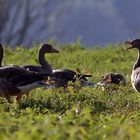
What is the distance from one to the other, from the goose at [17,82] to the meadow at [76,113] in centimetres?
15

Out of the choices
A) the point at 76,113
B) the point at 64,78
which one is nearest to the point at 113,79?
the point at 64,78

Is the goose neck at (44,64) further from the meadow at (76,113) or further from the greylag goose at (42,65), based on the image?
the meadow at (76,113)

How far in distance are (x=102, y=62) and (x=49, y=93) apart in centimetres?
687

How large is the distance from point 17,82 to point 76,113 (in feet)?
7.10

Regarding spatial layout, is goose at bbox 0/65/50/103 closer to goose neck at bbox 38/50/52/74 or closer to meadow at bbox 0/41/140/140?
meadow at bbox 0/41/140/140

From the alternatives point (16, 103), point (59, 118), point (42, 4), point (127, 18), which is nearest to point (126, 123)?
point (59, 118)

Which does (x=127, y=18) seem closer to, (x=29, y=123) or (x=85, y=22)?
(x=85, y=22)

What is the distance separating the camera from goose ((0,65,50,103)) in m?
11.9

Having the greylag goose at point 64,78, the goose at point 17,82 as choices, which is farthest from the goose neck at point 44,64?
the goose at point 17,82

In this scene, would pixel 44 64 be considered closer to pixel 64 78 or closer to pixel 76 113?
pixel 64 78

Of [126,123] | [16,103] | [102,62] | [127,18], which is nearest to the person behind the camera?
[126,123]

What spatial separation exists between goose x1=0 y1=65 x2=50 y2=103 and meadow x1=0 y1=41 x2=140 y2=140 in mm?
155

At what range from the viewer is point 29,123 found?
27.3 feet

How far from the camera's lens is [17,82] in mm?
11945
